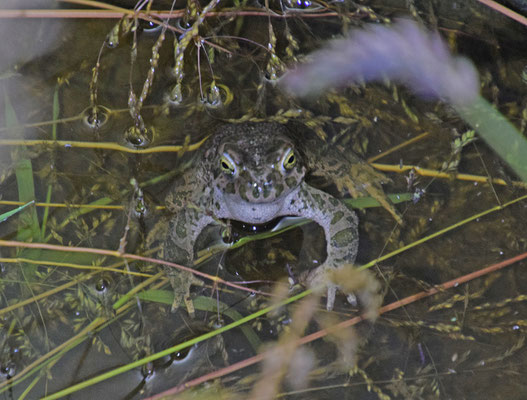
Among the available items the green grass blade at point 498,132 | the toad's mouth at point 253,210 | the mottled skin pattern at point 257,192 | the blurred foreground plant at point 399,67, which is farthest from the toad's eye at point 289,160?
the green grass blade at point 498,132

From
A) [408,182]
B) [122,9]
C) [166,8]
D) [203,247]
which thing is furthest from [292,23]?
[203,247]

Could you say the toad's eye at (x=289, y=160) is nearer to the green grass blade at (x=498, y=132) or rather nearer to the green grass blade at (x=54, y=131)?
the green grass blade at (x=498, y=132)

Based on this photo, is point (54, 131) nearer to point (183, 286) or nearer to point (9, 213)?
point (9, 213)

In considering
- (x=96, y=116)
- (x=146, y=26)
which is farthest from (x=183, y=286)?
(x=146, y=26)

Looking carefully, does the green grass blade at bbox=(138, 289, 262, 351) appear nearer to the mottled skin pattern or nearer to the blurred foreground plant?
the mottled skin pattern

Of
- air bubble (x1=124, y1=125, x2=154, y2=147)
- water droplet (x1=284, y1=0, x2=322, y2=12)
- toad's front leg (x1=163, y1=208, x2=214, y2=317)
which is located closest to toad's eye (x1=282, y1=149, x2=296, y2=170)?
toad's front leg (x1=163, y1=208, x2=214, y2=317)

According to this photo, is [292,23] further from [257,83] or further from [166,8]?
[166,8]
